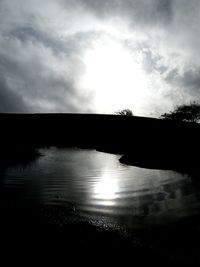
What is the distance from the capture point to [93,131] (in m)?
43.8

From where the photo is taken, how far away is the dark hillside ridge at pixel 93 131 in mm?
34281

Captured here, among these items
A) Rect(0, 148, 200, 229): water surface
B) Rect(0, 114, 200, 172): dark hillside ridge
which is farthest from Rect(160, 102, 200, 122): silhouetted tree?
Rect(0, 148, 200, 229): water surface

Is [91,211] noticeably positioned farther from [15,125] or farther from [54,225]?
[15,125]

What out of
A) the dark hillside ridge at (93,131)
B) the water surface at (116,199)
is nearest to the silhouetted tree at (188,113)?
the dark hillside ridge at (93,131)

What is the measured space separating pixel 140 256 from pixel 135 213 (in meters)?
2.61

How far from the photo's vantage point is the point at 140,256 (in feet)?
12.7

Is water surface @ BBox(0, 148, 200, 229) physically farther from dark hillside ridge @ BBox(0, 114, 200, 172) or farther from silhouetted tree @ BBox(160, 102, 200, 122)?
silhouetted tree @ BBox(160, 102, 200, 122)

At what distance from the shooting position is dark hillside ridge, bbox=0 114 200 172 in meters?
34.3

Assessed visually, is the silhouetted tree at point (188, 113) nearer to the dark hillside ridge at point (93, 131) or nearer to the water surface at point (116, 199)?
the dark hillside ridge at point (93, 131)

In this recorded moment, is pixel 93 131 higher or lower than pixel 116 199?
Answer: higher

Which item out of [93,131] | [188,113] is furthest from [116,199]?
[188,113]

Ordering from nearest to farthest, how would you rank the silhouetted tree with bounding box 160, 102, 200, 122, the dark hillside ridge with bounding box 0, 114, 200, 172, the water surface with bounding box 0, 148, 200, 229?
the water surface with bounding box 0, 148, 200, 229 → the dark hillside ridge with bounding box 0, 114, 200, 172 → the silhouetted tree with bounding box 160, 102, 200, 122

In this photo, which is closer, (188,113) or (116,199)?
(116,199)

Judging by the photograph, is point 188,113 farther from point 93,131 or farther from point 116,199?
point 116,199
